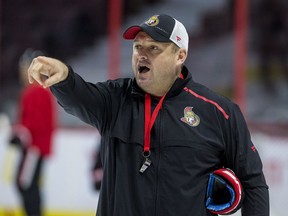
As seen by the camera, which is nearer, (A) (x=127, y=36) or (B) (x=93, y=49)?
(A) (x=127, y=36)

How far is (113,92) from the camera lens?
338 cm

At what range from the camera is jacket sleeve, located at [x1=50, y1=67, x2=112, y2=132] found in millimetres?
3098

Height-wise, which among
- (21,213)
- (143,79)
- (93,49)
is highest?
(93,49)

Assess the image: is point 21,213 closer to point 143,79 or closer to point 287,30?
point 287,30

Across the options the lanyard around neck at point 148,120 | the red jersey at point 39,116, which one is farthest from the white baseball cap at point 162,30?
the red jersey at point 39,116

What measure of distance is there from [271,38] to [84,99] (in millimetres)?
5912

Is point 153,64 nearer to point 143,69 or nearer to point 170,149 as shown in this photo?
point 143,69

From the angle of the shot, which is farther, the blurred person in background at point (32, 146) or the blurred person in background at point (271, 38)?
the blurred person in background at point (271, 38)

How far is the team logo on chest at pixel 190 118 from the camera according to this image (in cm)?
332

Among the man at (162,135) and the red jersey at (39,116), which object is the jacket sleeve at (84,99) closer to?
the man at (162,135)

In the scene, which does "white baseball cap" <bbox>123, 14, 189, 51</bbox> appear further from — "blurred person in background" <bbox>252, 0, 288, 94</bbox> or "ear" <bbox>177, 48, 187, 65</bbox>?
"blurred person in background" <bbox>252, 0, 288, 94</bbox>

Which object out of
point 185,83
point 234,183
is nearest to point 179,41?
point 185,83

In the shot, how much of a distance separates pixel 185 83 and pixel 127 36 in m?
0.31

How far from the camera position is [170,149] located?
328 cm
